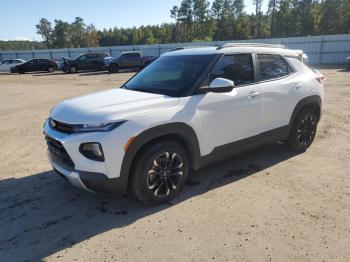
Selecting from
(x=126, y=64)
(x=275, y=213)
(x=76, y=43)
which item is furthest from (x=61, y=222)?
(x=76, y=43)

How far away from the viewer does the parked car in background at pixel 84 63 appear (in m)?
27.9

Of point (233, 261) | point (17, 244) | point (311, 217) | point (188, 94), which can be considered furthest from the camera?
point (188, 94)

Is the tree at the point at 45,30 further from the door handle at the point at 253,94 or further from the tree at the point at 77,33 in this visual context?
the door handle at the point at 253,94

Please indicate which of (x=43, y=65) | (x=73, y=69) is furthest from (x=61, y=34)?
(x=73, y=69)

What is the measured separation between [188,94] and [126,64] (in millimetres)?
24524

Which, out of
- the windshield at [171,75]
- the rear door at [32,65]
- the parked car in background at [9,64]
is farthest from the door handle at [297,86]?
the parked car in background at [9,64]

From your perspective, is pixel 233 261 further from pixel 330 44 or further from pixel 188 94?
pixel 330 44

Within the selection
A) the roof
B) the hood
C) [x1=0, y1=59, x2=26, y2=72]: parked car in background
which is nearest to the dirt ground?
the hood

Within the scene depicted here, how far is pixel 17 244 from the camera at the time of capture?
3.31 m

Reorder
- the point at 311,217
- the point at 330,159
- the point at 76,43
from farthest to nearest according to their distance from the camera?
the point at 76,43 → the point at 330,159 → the point at 311,217

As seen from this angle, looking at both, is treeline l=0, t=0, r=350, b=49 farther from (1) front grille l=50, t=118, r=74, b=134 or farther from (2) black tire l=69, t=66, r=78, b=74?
(1) front grille l=50, t=118, r=74, b=134

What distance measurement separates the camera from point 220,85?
3.90 meters

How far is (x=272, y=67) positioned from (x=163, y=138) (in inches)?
88.9

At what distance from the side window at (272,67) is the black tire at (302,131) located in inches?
31.7
